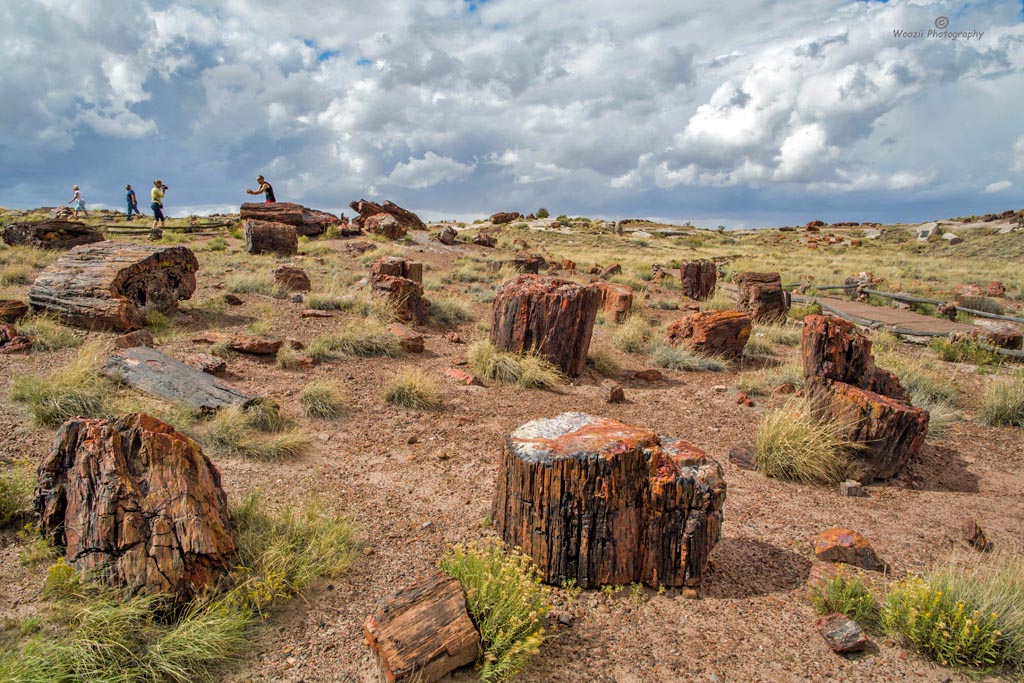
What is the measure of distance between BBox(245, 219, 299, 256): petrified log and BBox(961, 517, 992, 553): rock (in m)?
17.6

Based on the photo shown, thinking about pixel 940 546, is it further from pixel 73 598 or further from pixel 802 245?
pixel 802 245

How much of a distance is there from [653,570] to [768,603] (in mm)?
698

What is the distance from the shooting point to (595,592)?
3529 millimetres

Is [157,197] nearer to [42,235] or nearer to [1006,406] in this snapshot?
[42,235]

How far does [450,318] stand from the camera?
1145cm

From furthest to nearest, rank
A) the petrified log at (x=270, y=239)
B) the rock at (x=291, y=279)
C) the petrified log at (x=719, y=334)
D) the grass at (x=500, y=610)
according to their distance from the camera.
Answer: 1. the petrified log at (x=270, y=239)
2. the rock at (x=291, y=279)
3. the petrified log at (x=719, y=334)
4. the grass at (x=500, y=610)

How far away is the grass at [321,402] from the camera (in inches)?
249

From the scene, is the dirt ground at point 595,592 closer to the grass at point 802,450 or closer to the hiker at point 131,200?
the grass at point 802,450

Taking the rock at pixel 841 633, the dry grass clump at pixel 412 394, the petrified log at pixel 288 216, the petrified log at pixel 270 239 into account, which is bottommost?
the rock at pixel 841 633

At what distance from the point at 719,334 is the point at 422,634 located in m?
8.17

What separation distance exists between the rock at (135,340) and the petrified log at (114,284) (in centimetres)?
78

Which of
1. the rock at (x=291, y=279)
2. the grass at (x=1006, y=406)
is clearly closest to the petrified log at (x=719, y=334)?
the grass at (x=1006, y=406)

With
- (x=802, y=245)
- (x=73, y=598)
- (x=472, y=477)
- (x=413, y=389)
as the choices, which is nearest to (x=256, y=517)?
(x=73, y=598)

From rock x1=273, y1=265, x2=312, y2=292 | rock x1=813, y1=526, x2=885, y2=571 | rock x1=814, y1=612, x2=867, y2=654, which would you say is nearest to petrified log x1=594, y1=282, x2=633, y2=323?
rock x1=273, y1=265, x2=312, y2=292
